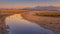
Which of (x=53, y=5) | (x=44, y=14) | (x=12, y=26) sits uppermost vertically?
(x=53, y=5)

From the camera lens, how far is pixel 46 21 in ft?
4.56

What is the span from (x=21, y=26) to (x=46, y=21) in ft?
1.02

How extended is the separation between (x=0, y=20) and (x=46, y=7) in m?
0.59

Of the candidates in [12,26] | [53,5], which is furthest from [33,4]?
[12,26]

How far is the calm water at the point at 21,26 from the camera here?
1.36 m

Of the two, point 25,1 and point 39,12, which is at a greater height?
point 25,1

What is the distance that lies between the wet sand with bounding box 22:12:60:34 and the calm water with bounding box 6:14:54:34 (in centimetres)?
4

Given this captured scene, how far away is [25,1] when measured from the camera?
141cm

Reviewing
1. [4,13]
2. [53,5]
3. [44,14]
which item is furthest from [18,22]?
[53,5]

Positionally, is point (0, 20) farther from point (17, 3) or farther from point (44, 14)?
point (44, 14)

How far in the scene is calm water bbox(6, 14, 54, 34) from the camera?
136 centimetres

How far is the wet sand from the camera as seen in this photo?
4.48 ft

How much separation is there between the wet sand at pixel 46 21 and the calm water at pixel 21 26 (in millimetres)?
44

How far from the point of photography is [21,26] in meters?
1.38
